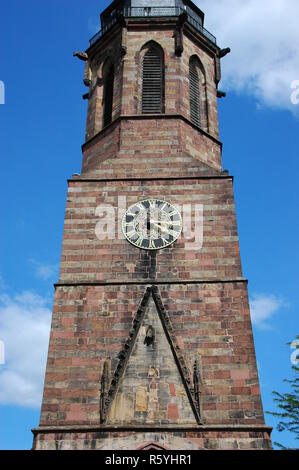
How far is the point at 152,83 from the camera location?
18188 millimetres

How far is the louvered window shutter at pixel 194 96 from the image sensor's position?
18125 millimetres

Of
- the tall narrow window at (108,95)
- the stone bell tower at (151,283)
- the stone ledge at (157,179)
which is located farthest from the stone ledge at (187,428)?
the tall narrow window at (108,95)

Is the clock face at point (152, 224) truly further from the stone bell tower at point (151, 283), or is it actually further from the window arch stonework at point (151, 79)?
the window arch stonework at point (151, 79)

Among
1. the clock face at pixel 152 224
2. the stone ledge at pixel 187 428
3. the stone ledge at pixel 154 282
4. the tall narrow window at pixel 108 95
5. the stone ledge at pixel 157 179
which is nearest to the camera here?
the stone ledge at pixel 187 428

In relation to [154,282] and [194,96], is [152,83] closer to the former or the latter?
[194,96]

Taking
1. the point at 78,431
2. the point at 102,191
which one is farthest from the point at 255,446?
the point at 102,191

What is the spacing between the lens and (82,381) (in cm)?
1223

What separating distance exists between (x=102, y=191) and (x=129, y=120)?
2.92m

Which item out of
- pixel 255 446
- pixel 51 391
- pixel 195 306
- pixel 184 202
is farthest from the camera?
pixel 184 202

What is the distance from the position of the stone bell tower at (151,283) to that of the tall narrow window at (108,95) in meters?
0.05

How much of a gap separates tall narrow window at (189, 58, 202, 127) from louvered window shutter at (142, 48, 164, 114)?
107 centimetres
